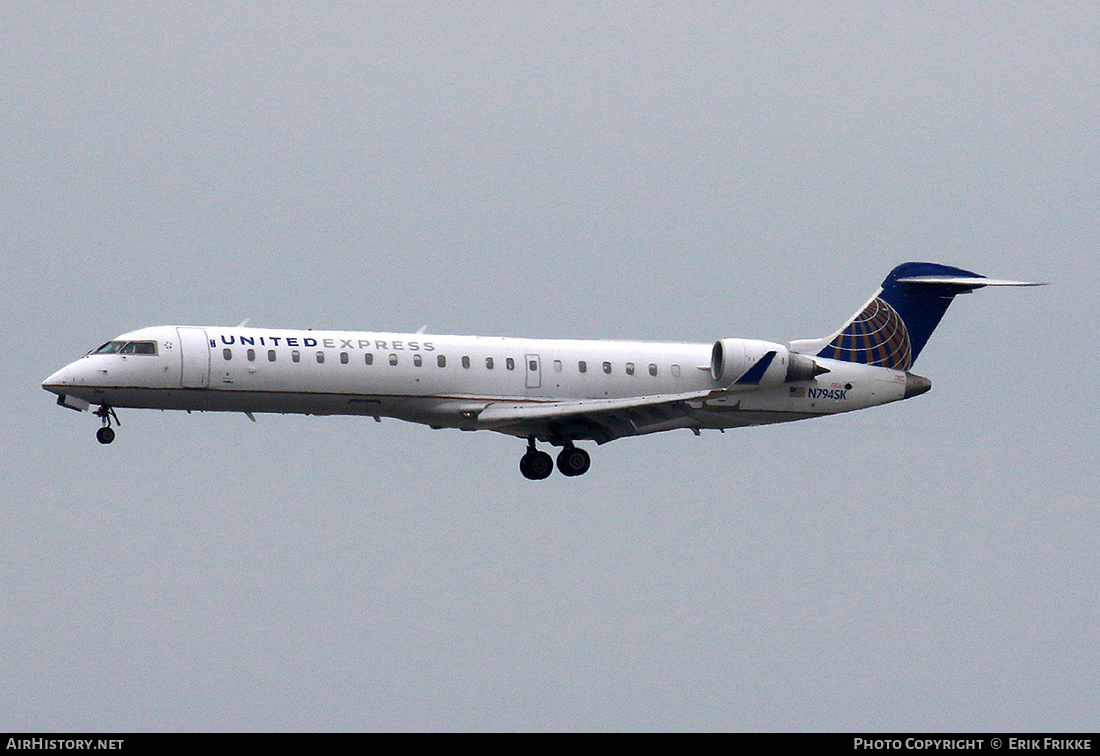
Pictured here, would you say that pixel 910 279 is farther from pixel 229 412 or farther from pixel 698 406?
pixel 229 412

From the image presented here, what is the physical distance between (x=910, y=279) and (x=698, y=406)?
7.19 metres

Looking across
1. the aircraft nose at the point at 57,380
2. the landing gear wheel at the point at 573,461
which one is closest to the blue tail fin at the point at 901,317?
the landing gear wheel at the point at 573,461

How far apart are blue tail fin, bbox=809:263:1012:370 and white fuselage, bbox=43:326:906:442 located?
0.72 meters

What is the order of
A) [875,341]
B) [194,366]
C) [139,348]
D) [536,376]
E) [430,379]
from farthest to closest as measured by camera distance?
[875,341]
[536,376]
[430,379]
[139,348]
[194,366]

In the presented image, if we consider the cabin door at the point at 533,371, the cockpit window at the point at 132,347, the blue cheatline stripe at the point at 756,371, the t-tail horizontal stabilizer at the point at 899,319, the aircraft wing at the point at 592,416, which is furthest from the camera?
the t-tail horizontal stabilizer at the point at 899,319

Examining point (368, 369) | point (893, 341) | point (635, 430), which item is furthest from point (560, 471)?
point (893, 341)

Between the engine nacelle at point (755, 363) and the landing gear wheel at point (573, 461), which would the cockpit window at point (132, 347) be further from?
the engine nacelle at point (755, 363)

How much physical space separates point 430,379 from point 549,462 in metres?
4.18

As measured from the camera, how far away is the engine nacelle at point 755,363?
43.5 m

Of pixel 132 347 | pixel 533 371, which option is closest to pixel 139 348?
pixel 132 347

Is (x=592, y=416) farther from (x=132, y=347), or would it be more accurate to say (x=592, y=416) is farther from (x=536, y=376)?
(x=132, y=347)

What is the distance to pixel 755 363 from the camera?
43.6 metres

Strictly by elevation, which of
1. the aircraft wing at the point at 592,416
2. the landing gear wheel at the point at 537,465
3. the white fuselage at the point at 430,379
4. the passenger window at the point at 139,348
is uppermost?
the passenger window at the point at 139,348

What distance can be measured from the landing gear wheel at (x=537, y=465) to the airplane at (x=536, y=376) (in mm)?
40
